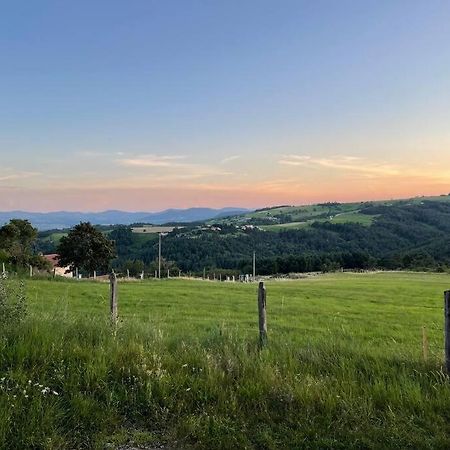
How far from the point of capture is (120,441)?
5.17 metres

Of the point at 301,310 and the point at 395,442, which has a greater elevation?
the point at 395,442

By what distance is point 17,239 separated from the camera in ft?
197

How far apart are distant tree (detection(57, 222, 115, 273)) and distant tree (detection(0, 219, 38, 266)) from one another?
6170 millimetres

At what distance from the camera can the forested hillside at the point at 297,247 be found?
406 feet

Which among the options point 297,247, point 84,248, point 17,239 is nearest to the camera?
point 17,239

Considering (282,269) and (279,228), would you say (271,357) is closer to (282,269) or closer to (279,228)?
(282,269)

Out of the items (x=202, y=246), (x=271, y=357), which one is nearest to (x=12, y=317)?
(x=271, y=357)

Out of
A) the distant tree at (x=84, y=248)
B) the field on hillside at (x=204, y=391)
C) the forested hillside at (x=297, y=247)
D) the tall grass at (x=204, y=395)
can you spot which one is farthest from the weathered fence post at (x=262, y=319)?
the forested hillside at (x=297, y=247)

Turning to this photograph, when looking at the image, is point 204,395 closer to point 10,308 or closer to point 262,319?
point 262,319

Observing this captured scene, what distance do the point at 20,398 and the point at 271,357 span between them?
3586 mm

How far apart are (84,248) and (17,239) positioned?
9.73 meters

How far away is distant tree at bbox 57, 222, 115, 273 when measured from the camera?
67.4 m

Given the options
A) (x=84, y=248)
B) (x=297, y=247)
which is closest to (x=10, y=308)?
(x=84, y=248)

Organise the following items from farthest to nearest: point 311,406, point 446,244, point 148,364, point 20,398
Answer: point 446,244 < point 148,364 < point 311,406 < point 20,398
